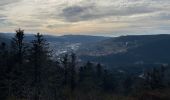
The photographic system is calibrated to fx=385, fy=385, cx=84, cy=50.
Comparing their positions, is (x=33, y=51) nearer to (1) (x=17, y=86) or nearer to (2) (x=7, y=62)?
(1) (x=17, y=86)

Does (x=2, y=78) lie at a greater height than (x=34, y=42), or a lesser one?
lesser

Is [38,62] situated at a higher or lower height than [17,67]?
higher

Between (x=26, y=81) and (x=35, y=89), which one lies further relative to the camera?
(x=26, y=81)

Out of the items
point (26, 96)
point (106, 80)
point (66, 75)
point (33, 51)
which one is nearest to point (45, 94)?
point (26, 96)

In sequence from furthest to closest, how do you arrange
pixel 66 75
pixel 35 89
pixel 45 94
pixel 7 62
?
1. pixel 66 75
2. pixel 7 62
3. pixel 45 94
4. pixel 35 89

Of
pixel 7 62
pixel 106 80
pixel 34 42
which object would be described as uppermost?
pixel 34 42

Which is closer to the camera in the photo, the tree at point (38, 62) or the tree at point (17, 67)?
the tree at point (38, 62)

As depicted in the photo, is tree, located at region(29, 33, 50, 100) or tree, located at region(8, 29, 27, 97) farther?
tree, located at region(8, 29, 27, 97)

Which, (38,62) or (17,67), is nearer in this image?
(38,62)

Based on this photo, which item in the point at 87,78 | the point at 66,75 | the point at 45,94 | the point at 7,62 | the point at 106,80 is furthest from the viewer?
the point at 106,80
